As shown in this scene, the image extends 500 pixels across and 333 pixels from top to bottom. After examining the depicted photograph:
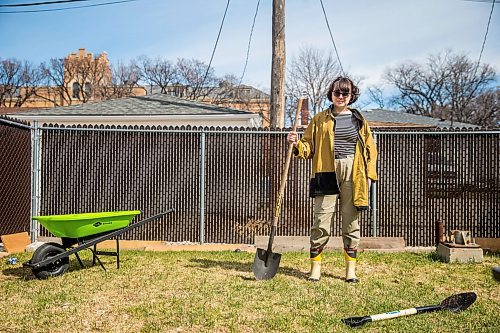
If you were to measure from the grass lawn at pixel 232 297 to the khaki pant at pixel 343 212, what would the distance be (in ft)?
1.46

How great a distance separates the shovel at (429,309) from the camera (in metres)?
3.42

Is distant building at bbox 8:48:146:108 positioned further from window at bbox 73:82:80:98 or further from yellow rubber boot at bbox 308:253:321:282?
yellow rubber boot at bbox 308:253:321:282

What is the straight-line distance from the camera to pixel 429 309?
3.73m

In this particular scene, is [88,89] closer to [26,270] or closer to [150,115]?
[150,115]

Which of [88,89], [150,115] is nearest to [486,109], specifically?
[150,115]

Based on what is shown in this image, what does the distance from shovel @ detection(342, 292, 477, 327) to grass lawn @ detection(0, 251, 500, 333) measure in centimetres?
5

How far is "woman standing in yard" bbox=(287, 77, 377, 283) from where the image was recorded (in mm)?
4836

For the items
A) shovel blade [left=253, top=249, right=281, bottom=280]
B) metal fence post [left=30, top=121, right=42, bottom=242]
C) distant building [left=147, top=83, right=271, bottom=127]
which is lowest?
shovel blade [left=253, top=249, right=281, bottom=280]

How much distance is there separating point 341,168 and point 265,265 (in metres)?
1.30

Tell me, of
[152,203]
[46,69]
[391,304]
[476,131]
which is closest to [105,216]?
[152,203]

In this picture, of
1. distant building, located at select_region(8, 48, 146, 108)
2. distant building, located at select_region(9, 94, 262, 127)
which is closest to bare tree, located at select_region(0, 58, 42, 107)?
distant building, located at select_region(8, 48, 146, 108)

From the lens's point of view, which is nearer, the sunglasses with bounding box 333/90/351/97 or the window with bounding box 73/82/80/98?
the sunglasses with bounding box 333/90/351/97

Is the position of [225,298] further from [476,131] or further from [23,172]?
[476,131]

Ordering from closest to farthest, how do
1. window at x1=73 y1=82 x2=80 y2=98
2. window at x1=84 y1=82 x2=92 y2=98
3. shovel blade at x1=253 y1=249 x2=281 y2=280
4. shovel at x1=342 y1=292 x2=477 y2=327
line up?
shovel at x1=342 y1=292 x2=477 y2=327, shovel blade at x1=253 y1=249 x2=281 y2=280, window at x1=84 y1=82 x2=92 y2=98, window at x1=73 y1=82 x2=80 y2=98
